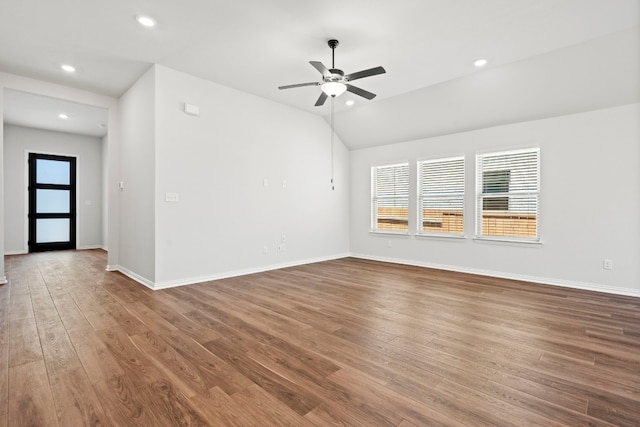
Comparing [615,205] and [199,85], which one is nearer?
[615,205]

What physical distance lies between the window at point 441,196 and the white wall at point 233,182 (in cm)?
197

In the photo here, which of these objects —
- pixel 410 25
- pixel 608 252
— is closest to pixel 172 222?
pixel 410 25

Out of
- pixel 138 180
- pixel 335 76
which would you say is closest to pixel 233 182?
pixel 138 180

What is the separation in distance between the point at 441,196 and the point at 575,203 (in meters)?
1.99

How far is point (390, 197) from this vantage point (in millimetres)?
6590

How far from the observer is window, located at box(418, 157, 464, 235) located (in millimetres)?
5621

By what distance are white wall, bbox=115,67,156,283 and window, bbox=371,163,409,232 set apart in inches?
173

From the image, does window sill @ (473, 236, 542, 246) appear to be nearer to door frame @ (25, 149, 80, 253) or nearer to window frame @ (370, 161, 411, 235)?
window frame @ (370, 161, 411, 235)

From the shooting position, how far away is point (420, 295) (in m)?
3.94

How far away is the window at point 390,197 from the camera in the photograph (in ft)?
20.9

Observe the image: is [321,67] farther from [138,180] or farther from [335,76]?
[138,180]

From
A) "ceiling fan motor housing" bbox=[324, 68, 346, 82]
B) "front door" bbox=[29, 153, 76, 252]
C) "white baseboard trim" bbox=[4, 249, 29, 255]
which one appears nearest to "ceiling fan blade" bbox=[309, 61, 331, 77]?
"ceiling fan motor housing" bbox=[324, 68, 346, 82]

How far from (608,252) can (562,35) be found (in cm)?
293

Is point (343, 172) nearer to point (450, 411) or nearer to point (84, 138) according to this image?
point (450, 411)
